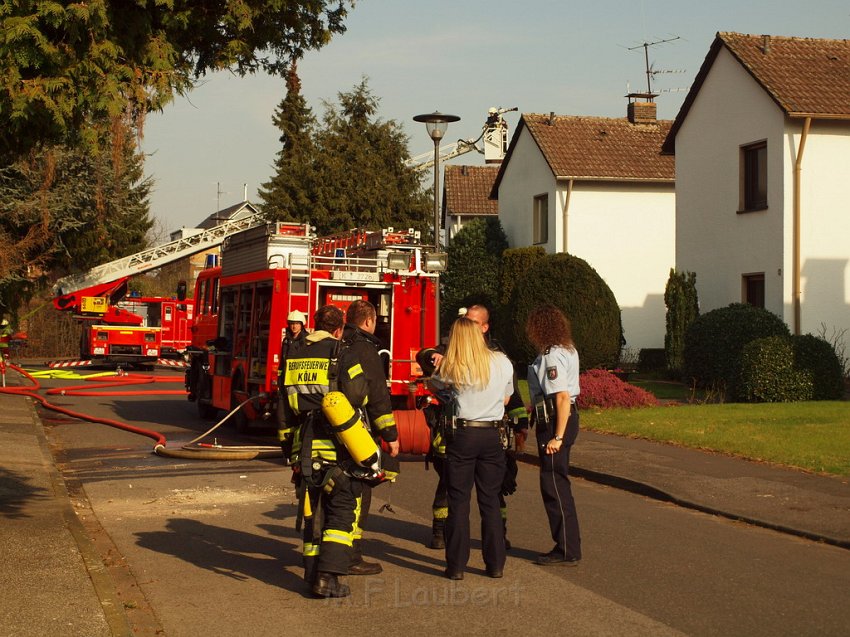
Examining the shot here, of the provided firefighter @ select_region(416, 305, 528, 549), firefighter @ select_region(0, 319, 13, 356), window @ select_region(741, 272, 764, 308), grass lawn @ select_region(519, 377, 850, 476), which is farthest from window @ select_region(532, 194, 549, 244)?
firefighter @ select_region(416, 305, 528, 549)

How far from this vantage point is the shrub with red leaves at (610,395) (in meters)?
18.4

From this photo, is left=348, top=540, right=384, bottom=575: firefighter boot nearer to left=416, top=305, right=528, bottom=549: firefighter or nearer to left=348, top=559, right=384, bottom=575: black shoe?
left=348, top=559, right=384, bottom=575: black shoe

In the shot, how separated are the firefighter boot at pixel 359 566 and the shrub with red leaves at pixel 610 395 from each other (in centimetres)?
1098

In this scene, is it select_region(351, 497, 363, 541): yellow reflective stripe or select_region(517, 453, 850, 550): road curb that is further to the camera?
select_region(517, 453, 850, 550): road curb

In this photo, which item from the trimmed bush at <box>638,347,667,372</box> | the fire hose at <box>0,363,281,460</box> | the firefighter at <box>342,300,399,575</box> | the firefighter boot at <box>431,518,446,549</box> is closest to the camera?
the firefighter at <box>342,300,399,575</box>

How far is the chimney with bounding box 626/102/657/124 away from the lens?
37438 millimetres

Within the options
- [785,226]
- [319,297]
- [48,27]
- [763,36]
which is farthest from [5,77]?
[763,36]

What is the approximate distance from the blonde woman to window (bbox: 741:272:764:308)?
59.5ft

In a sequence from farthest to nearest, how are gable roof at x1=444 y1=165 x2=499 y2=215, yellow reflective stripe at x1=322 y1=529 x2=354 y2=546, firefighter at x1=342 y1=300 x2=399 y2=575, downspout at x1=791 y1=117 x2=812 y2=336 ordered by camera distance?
gable roof at x1=444 y1=165 x2=499 y2=215, downspout at x1=791 y1=117 x2=812 y2=336, firefighter at x1=342 y1=300 x2=399 y2=575, yellow reflective stripe at x1=322 y1=529 x2=354 y2=546

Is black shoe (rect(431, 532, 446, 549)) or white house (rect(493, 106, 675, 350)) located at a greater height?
white house (rect(493, 106, 675, 350))

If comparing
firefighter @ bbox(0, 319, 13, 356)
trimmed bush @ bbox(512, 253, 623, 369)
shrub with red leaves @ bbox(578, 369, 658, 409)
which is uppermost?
trimmed bush @ bbox(512, 253, 623, 369)

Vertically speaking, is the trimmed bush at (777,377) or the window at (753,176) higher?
the window at (753,176)

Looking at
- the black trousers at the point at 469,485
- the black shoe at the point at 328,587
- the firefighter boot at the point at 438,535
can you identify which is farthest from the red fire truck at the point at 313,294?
the black shoe at the point at 328,587

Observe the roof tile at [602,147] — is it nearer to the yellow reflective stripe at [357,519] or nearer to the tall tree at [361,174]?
the tall tree at [361,174]
